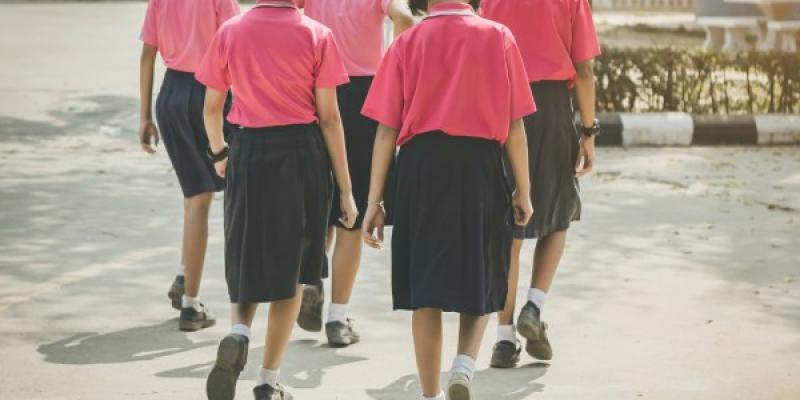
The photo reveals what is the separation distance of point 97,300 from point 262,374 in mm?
2151

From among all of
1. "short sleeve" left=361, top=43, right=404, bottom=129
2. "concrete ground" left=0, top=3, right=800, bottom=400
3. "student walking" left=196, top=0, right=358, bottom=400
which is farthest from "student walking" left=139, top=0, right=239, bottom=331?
"short sleeve" left=361, top=43, right=404, bottom=129

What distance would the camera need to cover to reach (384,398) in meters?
5.95

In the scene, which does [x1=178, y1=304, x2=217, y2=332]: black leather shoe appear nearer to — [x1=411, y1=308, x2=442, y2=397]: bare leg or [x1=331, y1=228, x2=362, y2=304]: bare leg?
[x1=331, y1=228, x2=362, y2=304]: bare leg

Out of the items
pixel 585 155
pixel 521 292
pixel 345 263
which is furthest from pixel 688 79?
pixel 345 263

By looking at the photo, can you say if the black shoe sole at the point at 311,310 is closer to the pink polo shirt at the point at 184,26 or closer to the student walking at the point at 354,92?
the student walking at the point at 354,92

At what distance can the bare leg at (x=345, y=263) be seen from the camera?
684cm

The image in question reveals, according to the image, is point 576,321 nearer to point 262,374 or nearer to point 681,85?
point 262,374

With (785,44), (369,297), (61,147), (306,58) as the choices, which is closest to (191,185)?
(369,297)

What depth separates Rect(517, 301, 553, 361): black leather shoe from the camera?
21.0 feet

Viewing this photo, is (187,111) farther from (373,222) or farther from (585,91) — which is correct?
(373,222)

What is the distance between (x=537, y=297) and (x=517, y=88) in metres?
1.45

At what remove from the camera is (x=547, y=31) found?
6312mm

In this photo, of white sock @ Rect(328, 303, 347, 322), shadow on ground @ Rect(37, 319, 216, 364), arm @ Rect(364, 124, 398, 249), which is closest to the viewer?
arm @ Rect(364, 124, 398, 249)

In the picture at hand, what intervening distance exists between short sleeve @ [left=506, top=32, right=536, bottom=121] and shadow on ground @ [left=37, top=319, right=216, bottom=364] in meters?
2.10
